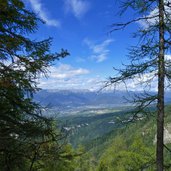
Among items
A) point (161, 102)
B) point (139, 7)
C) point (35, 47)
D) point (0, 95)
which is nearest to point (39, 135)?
point (0, 95)

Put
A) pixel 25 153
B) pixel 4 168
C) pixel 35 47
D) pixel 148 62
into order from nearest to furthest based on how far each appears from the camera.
Result: pixel 25 153 → pixel 4 168 → pixel 148 62 → pixel 35 47

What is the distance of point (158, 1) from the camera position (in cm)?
1016

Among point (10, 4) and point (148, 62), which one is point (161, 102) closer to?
point (148, 62)

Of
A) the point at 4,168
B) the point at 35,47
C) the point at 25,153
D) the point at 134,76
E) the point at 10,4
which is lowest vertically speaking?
the point at 4,168

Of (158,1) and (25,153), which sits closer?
(25,153)

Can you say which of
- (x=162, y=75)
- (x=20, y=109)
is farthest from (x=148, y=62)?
(x=20, y=109)

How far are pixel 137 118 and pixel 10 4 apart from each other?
5693 millimetres

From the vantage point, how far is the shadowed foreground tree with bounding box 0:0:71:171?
877 centimetres

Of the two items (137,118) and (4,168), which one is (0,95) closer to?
(4,168)

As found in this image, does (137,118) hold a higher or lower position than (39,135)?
higher

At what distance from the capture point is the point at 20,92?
10117 mm

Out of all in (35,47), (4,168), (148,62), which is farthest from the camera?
(35,47)

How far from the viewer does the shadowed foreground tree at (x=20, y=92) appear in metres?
8.77

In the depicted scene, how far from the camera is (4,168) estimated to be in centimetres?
920
